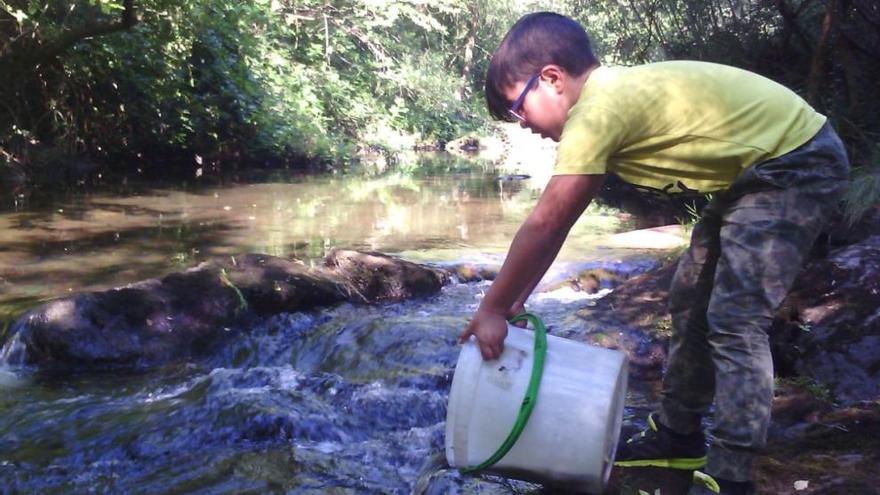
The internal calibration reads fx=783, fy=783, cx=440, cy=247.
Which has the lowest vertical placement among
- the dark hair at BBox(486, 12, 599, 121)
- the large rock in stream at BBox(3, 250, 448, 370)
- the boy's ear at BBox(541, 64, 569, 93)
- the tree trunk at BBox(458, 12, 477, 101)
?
the large rock in stream at BBox(3, 250, 448, 370)

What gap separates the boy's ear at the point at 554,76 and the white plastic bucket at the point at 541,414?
680mm

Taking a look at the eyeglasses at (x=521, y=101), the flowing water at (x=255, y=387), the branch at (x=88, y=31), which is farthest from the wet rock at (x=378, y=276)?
the branch at (x=88, y=31)

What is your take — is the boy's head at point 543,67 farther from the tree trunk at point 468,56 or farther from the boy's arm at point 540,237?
the tree trunk at point 468,56

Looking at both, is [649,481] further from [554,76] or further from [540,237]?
[554,76]

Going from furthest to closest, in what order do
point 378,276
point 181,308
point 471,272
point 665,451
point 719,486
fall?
point 471,272
point 378,276
point 181,308
point 665,451
point 719,486

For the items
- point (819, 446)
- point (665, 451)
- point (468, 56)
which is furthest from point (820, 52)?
point (468, 56)

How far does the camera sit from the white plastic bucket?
1.99 metres

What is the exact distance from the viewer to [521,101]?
2.14 meters

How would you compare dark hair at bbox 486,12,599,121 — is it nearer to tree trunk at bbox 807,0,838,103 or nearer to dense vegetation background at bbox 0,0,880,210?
dense vegetation background at bbox 0,0,880,210

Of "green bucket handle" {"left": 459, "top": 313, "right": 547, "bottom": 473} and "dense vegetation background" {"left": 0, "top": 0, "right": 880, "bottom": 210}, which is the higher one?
"dense vegetation background" {"left": 0, "top": 0, "right": 880, "bottom": 210}

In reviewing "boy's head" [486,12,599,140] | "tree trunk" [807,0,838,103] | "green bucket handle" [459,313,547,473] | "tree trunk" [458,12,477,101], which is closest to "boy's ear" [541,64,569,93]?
"boy's head" [486,12,599,140]

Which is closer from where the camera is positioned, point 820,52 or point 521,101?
point 521,101

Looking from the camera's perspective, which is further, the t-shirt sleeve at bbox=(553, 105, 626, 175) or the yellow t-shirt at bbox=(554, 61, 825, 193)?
the yellow t-shirt at bbox=(554, 61, 825, 193)

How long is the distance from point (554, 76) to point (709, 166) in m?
0.50
